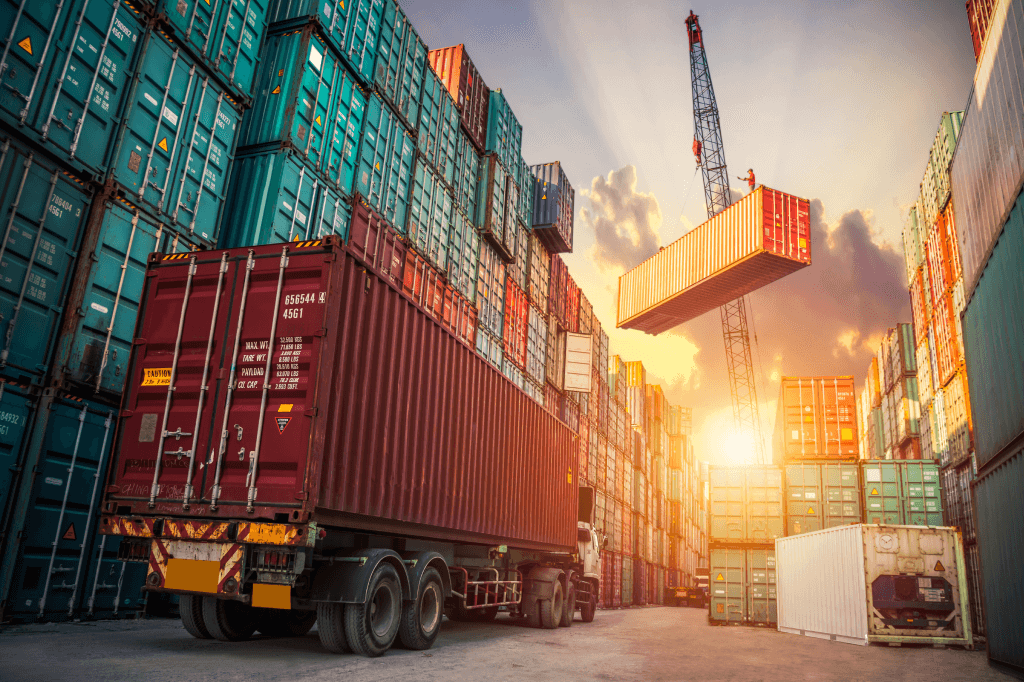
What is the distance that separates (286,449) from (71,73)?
242 inches

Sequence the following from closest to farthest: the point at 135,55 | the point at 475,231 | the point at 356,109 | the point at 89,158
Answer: the point at 89,158
the point at 135,55
the point at 356,109
the point at 475,231

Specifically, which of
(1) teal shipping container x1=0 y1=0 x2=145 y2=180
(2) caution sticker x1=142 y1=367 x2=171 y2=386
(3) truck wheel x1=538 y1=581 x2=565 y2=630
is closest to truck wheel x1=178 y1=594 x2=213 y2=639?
(2) caution sticker x1=142 y1=367 x2=171 y2=386

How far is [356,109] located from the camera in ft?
46.4

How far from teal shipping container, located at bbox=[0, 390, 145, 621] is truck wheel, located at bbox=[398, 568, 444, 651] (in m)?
4.21

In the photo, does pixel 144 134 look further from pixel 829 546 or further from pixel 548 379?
pixel 548 379

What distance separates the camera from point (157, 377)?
24.1 ft

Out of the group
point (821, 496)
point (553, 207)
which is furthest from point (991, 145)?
point (553, 207)

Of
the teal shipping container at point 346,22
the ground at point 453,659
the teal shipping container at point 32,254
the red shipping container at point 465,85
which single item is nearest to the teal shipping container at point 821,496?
the ground at point 453,659

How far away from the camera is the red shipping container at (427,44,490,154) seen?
20.6m

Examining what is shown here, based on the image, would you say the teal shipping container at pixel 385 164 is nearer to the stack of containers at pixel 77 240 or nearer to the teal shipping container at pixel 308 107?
the teal shipping container at pixel 308 107

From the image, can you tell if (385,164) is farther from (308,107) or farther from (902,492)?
(902,492)

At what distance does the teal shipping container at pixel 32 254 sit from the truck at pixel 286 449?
1.85 m

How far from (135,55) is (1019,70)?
11298 millimetres

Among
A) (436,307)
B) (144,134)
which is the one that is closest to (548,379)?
(436,307)
